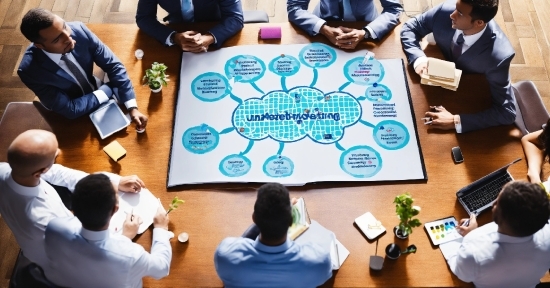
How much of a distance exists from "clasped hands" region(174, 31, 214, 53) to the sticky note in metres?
0.74

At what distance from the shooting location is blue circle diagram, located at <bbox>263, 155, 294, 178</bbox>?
2.42 meters

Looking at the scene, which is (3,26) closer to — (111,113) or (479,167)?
(111,113)

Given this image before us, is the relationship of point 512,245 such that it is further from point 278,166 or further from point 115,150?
point 115,150

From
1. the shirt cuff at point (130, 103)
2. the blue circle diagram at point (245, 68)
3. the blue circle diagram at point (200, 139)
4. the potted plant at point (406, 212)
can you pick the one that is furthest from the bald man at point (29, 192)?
the potted plant at point (406, 212)

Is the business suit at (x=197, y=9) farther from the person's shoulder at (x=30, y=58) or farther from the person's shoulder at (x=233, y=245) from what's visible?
the person's shoulder at (x=233, y=245)

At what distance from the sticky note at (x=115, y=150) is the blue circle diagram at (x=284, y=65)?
0.95m

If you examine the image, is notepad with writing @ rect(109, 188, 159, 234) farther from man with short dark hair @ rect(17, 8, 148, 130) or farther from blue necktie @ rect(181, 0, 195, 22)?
blue necktie @ rect(181, 0, 195, 22)

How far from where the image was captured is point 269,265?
6.54 feet

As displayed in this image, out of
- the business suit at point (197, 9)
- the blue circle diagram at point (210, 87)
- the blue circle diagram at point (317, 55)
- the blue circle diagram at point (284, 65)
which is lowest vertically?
the blue circle diagram at point (210, 87)

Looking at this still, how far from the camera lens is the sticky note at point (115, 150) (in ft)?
8.13

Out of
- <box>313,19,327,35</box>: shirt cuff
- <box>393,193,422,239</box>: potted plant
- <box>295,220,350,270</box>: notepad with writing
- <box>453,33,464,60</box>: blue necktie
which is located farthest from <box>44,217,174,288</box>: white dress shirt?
<box>453,33,464,60</box>: blue necktie

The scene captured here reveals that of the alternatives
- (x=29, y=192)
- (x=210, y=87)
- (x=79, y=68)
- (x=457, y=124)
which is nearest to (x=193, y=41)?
(x=210, y=87)

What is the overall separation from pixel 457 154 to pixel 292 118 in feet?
2.88

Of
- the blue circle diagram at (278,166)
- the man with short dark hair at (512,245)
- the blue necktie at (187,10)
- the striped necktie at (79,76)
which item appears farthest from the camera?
the blue necktie at (187,10)
